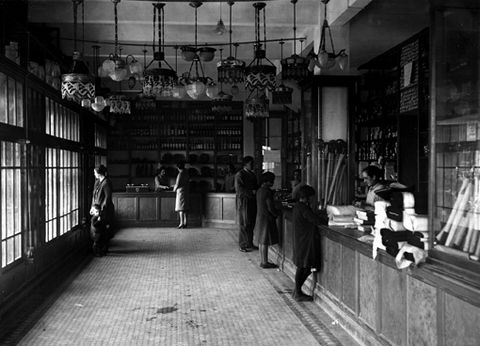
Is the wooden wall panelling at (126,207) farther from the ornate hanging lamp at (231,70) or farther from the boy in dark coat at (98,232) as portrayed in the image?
the ornate hanging lamp at (231,70)

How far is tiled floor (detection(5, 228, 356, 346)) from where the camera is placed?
15.6ft

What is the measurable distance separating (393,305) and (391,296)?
2.6 inches

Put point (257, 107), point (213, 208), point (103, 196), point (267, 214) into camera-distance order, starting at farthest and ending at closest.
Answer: point (213, 208) < point (257, 107) < point (103, 196) < point (267, 214)

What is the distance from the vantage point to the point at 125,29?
9.39m

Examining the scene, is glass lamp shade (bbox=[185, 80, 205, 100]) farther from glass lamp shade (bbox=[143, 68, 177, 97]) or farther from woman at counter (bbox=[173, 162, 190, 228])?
woman at counter (bbox=[173, 162, 190, 228])

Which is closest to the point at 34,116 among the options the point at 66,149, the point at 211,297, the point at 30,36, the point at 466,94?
the point at 30,36

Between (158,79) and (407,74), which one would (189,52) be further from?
(407,74)

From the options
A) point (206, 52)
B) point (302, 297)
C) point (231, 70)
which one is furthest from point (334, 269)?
point (206, 52)

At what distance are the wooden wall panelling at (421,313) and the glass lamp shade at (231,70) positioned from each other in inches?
161

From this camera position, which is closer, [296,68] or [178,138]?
[296,68]

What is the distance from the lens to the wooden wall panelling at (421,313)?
3264 mm

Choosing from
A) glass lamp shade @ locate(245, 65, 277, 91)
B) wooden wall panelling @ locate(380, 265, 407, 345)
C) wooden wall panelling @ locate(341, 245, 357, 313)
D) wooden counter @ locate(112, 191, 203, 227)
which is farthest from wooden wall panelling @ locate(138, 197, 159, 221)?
wooden wall panelling @ locate(380, 265, 407, 345)

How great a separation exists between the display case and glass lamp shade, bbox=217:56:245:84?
12.4ft

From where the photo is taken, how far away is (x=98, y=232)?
9.04 m
